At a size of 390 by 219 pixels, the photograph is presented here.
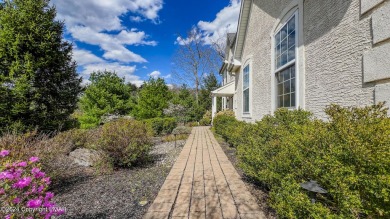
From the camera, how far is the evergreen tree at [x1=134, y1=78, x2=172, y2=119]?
53.4ft

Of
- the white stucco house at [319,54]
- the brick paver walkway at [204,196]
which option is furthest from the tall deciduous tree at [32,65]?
the white stucco house at [319,54]

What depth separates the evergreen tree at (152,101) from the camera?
53.4ft

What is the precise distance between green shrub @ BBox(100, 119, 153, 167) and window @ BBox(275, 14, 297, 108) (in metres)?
4.63

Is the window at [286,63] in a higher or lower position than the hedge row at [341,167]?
higher

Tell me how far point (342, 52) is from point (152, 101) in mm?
14429

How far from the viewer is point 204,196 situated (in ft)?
11.0

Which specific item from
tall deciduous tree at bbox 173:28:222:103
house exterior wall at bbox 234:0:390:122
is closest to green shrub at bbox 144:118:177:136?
house exterior wall at bbox 234:0:390:122

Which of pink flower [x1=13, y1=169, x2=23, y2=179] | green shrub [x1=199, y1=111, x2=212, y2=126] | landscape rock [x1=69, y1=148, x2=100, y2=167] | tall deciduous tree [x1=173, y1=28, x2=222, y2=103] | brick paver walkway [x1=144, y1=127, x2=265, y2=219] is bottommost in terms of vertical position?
brick paver walkway [x1=144, y1=127, x2=265, y2=219]

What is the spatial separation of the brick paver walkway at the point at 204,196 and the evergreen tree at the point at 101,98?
11.9 meters

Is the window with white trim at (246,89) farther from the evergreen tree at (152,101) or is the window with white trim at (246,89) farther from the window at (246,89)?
the evergreen tree at (152,101)

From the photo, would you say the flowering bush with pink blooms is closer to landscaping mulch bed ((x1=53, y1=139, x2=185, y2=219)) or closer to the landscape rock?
landscaping mulch bed ((x1=53, y1=139, x2=185, y2=219))

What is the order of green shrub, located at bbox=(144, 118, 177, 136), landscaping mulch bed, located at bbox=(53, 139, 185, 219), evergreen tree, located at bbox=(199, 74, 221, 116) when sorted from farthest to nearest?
evergreen tree, located at bbox=(199, 74, 221, 116) < green shrub, located at bbox=(144, 118, 177, 136) < landscaping mulch bed, located at bbox=(53, 139, 185, 219)

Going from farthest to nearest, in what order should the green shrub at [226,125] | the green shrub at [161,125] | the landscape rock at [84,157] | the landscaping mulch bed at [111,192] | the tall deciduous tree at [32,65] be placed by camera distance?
the green shrub at [161,125], the green shrub at [226,125], the tall deciduous tree at [32,65], the landscape rock at [84,157], the landscaping mulch bed at [111,192]

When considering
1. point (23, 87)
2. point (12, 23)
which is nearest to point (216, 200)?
point (23, 87)
